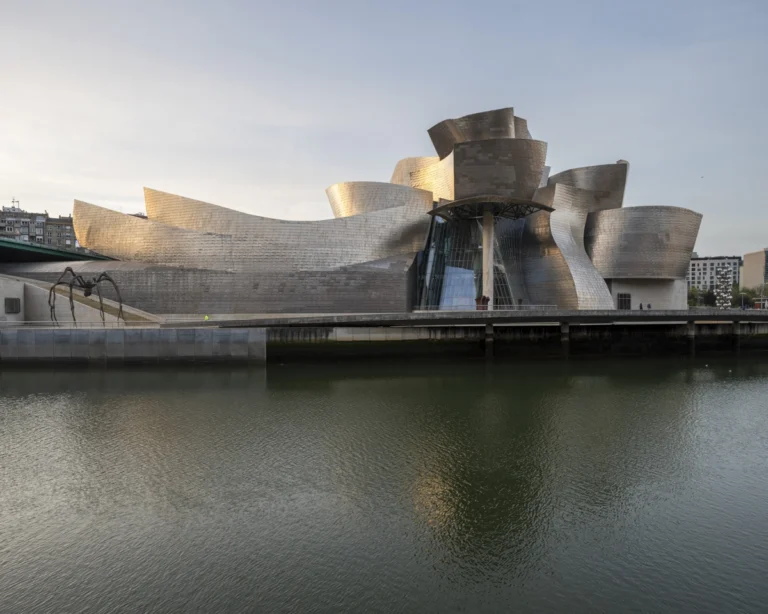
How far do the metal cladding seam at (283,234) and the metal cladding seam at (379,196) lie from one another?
151 cm

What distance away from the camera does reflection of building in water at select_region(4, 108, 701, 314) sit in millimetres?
24938

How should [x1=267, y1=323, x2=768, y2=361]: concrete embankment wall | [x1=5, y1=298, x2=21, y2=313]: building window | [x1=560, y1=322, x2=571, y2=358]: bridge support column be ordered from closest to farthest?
1. [x1=267, y1=323, x2=768, y2=361]: concrete embankment wall
2. [x1=5, y1=298, x2=21, y2=313]: building window
3. [x1=560, y1=322, x2=571, y2=358]: bridge support column

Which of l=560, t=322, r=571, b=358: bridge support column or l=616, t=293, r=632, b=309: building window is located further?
l=616, t=293, r=632, b=309: building window

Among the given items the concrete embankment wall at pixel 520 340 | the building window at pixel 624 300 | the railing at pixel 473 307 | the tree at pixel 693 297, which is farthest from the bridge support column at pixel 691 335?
the tree at pixel 693 297

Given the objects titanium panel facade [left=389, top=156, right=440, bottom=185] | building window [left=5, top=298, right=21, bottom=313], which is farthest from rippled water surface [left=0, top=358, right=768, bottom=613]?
titanium panel facade [left=389, top=156, right=440, bottom=185]

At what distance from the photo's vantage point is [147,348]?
651 inches

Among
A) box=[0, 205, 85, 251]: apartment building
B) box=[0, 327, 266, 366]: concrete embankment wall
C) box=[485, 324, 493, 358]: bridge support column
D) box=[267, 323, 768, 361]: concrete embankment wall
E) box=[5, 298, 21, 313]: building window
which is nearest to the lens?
box=[0, 327, 266, 366]: concrete embankment wall

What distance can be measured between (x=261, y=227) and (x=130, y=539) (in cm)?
2197

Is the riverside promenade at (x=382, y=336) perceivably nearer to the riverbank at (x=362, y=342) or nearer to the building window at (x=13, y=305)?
the riverbank at (x=362, y=342)

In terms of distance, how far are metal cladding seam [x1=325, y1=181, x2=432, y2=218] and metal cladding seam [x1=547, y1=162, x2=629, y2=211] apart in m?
11.0

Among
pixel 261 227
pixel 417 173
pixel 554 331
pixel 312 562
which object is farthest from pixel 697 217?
pixel 312 562

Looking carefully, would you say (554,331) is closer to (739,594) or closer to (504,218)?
(504,218)

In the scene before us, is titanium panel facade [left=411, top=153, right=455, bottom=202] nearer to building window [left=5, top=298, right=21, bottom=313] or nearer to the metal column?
the metal column

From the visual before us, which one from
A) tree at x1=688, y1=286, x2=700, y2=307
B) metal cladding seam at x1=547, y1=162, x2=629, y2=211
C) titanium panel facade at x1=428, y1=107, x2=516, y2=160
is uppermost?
titanium panel facade at x1=428, y1=107, x2=516, y2=160
